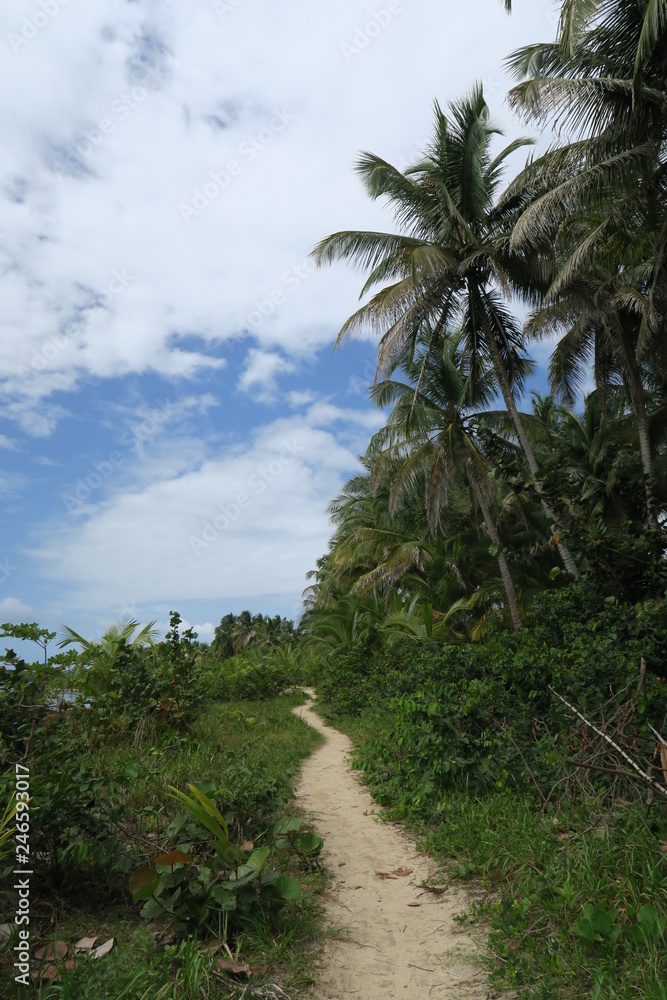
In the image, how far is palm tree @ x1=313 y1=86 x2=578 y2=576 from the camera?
1280 cm

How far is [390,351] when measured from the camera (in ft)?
43.0

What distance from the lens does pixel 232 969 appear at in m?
2.87

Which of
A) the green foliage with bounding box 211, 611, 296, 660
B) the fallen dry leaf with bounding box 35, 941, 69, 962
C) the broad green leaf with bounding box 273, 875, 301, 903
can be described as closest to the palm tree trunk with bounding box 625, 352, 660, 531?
the broad green leaf with bounding box 273, 875, 301, 903

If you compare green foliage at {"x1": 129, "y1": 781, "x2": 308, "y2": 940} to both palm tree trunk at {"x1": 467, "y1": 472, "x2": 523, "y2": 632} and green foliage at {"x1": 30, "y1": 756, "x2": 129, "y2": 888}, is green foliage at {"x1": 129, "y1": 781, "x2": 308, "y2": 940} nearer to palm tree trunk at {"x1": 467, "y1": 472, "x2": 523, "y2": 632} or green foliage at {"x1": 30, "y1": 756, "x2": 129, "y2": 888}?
green foliage at {"x1": 30, "y1": 756, "x2": 129, "y2": 888}

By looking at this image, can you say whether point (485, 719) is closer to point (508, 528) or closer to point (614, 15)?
point (614, 15)

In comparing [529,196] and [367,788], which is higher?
[529,196]

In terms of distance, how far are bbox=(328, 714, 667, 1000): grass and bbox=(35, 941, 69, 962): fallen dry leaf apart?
2.03m

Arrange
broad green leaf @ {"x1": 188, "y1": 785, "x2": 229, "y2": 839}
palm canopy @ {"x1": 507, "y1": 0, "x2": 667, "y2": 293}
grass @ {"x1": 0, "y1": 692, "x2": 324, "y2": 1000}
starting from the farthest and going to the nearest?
palm canopy @ {"x1": 507, "y1": 0, "x2": 667, "y2": 293} < broad green leaf @ {"x1": 188, "y1": 785, "x2": 229, "y2": 839} < grass @ {"x1": 0, "y1": 692, "x2": 324, "y2": 1000}

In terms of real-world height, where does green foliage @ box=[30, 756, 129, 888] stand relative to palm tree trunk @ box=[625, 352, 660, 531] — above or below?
below

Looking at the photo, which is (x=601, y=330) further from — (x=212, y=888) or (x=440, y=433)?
(x=212, y=888)

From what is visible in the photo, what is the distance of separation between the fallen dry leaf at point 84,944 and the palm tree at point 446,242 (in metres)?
11.1

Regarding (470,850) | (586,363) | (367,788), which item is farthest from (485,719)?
(586,363)

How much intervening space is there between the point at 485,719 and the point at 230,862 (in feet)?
9.14

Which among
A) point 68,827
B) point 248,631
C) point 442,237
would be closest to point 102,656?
point 68,827
